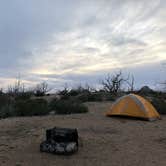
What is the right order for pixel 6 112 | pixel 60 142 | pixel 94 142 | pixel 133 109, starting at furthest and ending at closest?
pixel 6 112
pixel 133 109
pixel 94 142
pixel 60 142

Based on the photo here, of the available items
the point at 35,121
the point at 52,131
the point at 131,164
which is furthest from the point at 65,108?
the point at 131,164

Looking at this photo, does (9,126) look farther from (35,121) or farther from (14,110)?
(14,110)

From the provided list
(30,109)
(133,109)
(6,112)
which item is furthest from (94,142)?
(6,112)

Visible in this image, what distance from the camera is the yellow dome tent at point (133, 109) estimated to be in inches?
599

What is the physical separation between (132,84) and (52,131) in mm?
30312

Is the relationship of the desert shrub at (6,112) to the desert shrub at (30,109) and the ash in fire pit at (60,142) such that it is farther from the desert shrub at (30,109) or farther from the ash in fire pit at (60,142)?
the ash in fire pit at (60,142)

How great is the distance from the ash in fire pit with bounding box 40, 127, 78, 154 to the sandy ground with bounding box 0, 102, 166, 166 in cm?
17

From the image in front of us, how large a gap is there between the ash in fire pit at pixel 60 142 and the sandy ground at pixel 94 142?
172 mm

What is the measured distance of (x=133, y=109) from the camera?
15.4 metres

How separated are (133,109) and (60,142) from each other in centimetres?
685

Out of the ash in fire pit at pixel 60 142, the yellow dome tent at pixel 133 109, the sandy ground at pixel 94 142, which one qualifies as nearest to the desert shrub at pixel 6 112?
the sandy ground at pixel 94 142

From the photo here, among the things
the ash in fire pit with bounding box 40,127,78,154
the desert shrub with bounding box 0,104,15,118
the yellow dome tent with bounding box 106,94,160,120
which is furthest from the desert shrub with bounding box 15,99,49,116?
the ash in fire pit with bounding box 40,127,78,154

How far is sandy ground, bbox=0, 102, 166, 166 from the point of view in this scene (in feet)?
28.3

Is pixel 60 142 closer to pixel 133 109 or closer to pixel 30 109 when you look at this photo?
pixel 133 109
